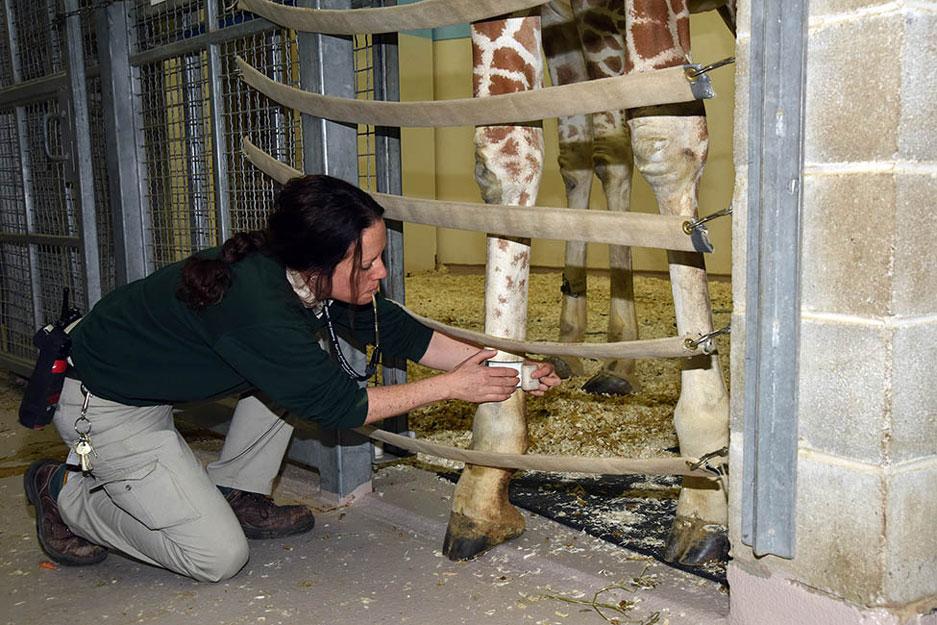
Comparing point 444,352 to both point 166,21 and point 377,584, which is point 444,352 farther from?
point 166,21

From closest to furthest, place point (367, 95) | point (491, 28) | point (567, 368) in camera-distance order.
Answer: point (491, 28)
point (367, 95)
point (567, 368)

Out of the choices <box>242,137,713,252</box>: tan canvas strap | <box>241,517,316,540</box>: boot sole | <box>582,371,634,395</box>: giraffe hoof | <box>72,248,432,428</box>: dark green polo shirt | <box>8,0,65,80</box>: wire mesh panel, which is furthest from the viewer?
<box>8,0,65,80</box>: wire mesh panel

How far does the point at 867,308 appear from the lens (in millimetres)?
1572

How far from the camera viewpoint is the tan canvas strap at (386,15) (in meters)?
2.04

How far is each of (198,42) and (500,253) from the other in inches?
56.1

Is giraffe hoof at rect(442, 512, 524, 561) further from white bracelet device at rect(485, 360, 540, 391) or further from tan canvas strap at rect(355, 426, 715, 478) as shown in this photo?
white bracelet device at rect(485, 360, 540, 391)

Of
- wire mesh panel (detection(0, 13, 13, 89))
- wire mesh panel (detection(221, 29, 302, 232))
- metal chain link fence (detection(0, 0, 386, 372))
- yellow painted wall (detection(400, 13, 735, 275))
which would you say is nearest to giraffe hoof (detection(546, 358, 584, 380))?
metal chain link fence (detection(0, 0, 386, 372))

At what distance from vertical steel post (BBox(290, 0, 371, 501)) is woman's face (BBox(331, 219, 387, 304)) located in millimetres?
438

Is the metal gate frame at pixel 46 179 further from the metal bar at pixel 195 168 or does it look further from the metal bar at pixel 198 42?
the metal bar at pixel 195 168

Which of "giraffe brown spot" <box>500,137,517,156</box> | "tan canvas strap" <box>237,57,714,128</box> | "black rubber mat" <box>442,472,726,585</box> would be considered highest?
"tan canvas strap" <box>237,57,714,128</box>

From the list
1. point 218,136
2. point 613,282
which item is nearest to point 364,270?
point 218,136

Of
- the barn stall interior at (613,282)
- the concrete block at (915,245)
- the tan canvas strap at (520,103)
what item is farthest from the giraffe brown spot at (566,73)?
the concrete block at (915,245)

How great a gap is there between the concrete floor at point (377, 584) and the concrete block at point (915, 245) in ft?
2.63

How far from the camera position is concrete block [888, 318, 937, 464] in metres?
1.57
